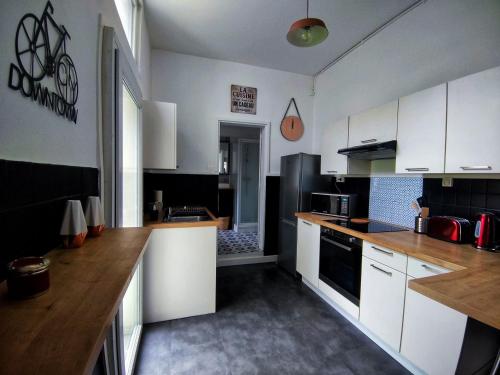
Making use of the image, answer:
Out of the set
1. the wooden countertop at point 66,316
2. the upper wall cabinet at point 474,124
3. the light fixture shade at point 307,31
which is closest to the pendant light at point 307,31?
the light fixture shade at point 307,31

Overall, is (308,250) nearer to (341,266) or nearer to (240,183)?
(341,266)

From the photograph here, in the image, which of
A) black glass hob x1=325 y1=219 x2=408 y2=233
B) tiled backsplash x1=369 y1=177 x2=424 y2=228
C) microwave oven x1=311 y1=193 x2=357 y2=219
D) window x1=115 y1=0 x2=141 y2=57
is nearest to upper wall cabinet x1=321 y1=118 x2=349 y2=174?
microwave oven x1=311 y1=193 x2=357 y2=219

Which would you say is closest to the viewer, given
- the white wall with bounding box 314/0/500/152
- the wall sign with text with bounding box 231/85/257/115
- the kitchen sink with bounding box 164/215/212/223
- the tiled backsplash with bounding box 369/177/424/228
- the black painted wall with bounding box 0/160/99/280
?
→ the black painted wall with bounding box 0/160/99/280

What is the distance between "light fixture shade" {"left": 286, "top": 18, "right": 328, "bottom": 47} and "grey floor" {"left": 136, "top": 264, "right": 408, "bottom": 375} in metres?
2.34

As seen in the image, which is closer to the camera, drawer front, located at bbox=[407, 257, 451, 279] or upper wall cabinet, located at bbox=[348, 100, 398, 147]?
drawer front, located at bbox=[407, 257, 451, 279]

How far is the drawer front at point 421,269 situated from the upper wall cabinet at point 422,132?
2.10ft

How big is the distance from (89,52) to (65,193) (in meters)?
0.62

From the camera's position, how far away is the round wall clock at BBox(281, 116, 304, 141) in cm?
338

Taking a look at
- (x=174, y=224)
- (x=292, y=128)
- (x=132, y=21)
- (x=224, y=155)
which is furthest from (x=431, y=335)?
(x=224, y=155)

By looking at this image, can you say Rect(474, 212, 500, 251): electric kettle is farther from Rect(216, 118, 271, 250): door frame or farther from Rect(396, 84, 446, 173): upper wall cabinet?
Rect(216, 118, 271, 250): door frame

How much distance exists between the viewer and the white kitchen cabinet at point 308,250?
7.92 ft

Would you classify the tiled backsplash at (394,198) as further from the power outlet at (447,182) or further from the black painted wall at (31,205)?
the black painted wall at (31,205)

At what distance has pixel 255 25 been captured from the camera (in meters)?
2.35

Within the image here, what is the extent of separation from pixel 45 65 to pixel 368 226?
91.7 inches
